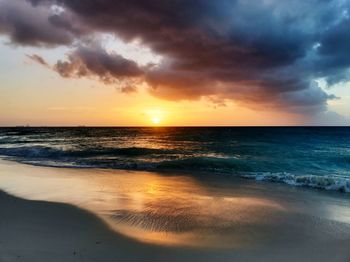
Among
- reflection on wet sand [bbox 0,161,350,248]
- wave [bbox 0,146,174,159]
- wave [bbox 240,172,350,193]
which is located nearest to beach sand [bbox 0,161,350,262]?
reflection on wet sand [bbox 0,161,350,248]

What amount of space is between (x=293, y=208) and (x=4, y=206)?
8.29m

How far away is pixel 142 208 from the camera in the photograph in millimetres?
8156

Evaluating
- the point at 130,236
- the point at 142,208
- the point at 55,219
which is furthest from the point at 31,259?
the point at 142,208

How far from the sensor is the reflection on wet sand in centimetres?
615

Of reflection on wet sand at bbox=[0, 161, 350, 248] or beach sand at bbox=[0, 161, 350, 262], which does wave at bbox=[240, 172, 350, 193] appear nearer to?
beach sand at bbox=[0, 161, 350, 262]

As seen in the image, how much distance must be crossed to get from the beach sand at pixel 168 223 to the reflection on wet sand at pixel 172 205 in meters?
0.03

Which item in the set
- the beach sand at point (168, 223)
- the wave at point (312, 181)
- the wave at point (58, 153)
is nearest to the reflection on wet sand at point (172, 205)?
the beach sand at point (168, 223)

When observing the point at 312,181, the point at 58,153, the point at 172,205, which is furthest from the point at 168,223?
the point at 58,153

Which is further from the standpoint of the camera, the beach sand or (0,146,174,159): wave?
(0,146,174,159): wave

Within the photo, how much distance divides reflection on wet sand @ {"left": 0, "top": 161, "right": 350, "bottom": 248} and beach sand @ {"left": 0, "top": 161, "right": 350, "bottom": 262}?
0.08ft

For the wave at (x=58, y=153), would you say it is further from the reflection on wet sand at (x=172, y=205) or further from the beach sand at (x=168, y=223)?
the beach sand at (x=168, y=223)

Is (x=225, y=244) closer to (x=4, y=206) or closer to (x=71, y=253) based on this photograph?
(x=71, y=253)

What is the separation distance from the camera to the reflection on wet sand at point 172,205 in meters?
6.15

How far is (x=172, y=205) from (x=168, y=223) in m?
1.71
